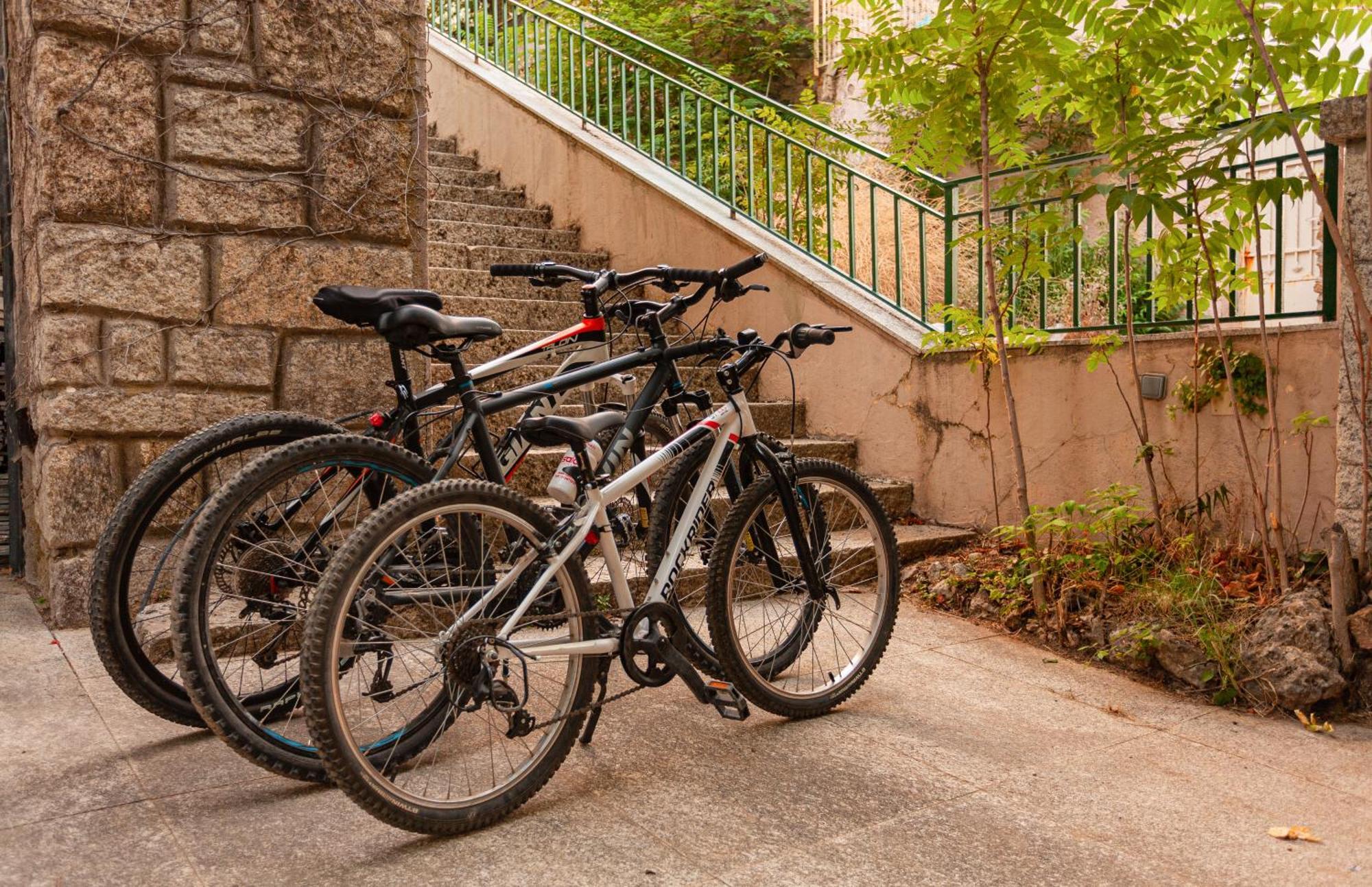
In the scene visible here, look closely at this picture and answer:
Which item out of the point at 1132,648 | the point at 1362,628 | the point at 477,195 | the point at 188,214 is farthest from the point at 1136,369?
the point at 477,195

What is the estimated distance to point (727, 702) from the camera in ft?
9.05

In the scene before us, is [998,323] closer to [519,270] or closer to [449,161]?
[519,270]

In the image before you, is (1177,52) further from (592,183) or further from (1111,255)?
(592,183)

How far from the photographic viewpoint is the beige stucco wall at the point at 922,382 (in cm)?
396

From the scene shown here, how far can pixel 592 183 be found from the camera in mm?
6902

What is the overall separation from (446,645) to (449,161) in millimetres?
6410

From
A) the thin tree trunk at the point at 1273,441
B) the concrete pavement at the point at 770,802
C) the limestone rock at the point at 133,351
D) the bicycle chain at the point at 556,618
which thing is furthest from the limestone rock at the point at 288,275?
the thin tree trunk at the point at 1273,441

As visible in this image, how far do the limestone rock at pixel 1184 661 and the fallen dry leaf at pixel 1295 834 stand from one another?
102cm

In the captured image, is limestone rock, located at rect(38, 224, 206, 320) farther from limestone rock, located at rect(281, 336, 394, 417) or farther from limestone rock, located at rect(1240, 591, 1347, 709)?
limestone rock, located at rect(1240, 591, 1347, 709)

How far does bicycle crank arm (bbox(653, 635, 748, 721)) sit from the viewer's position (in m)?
2.68

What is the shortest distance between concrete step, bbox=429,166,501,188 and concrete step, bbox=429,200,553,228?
1.22 ft

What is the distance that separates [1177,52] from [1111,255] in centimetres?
107

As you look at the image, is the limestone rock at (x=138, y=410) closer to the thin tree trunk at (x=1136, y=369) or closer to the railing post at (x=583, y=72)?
the thin tree trunk at (x=1136, y=369)

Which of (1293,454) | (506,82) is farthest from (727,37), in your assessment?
(1293,454)
